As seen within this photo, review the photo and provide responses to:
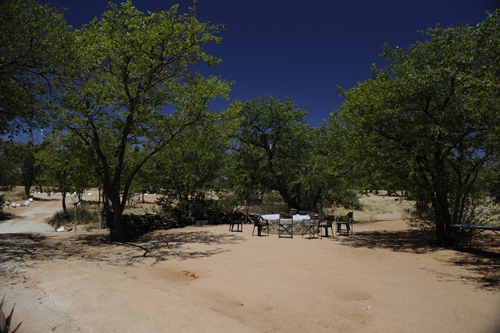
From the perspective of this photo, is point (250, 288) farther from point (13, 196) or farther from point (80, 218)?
point (13, 196)

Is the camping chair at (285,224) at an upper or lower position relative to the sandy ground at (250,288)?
upper

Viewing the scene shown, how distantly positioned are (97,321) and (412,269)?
7676 millimetres

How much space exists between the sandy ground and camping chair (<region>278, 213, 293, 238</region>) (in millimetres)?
3042

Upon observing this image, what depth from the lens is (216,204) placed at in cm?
2070

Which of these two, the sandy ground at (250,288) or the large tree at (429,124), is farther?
the large tree at (429,124)

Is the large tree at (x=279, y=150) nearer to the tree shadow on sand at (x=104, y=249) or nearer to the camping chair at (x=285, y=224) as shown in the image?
the camping chair at (x=285, y=224)

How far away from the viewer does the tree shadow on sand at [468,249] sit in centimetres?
691

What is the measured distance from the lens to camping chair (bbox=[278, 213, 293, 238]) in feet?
46.4

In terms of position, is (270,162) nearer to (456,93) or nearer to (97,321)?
(456,93)

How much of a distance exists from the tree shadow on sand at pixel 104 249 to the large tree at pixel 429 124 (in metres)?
7.16

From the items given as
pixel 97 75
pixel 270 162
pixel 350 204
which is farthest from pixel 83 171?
pixel 350 204

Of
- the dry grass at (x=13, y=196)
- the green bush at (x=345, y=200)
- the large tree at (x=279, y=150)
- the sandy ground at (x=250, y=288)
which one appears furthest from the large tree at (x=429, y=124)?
the dry grass at (x=13, y=196)

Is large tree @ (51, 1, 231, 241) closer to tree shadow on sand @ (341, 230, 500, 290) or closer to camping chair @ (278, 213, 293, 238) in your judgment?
camping chair @ (278, 213, 293, 238)

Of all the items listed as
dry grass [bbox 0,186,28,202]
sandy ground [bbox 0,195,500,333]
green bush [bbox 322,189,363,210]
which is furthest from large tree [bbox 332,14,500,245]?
dry grass [bbox 0,186,28,202]
